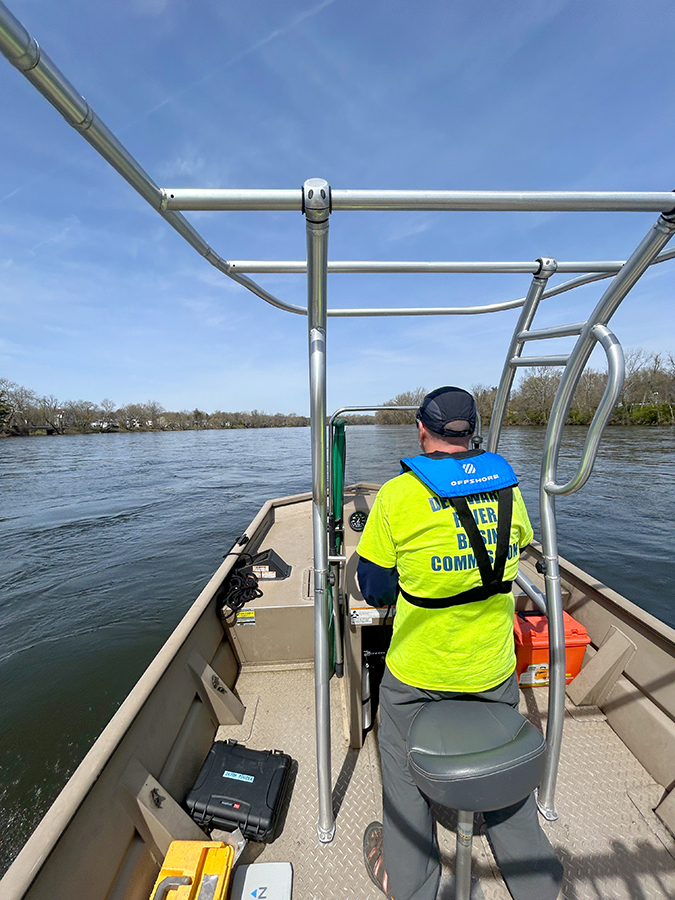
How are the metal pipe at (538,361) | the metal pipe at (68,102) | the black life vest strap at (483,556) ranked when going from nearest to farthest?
the metal pipe at (68,102) < the black life vest strap at (483,556) < the metal pipe at (538,361)

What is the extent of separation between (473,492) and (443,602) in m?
0.37

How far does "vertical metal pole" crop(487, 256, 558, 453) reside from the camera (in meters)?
1.70

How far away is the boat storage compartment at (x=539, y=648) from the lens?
2305 mm

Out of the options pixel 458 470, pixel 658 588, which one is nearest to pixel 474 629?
pixel 458 470

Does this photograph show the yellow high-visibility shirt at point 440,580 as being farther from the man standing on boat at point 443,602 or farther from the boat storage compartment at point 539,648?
the boat storage compartment at point 539,648

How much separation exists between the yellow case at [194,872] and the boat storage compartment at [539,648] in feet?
5.93

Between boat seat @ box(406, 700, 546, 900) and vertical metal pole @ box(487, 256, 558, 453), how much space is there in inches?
58.3

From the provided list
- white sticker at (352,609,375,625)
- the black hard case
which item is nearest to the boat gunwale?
the black hard case

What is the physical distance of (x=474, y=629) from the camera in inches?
50.1

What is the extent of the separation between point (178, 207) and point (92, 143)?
8.9 inches

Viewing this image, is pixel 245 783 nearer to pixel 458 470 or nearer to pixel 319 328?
pixel 458 470

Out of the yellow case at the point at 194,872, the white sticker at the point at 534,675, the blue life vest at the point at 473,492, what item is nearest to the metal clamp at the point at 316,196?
the blue life vest at the point at 473,492

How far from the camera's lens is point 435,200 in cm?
104

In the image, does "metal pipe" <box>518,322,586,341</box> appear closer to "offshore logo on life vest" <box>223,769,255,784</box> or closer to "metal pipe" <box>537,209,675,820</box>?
"metal pipe" <box>537,209,675,820</box>
